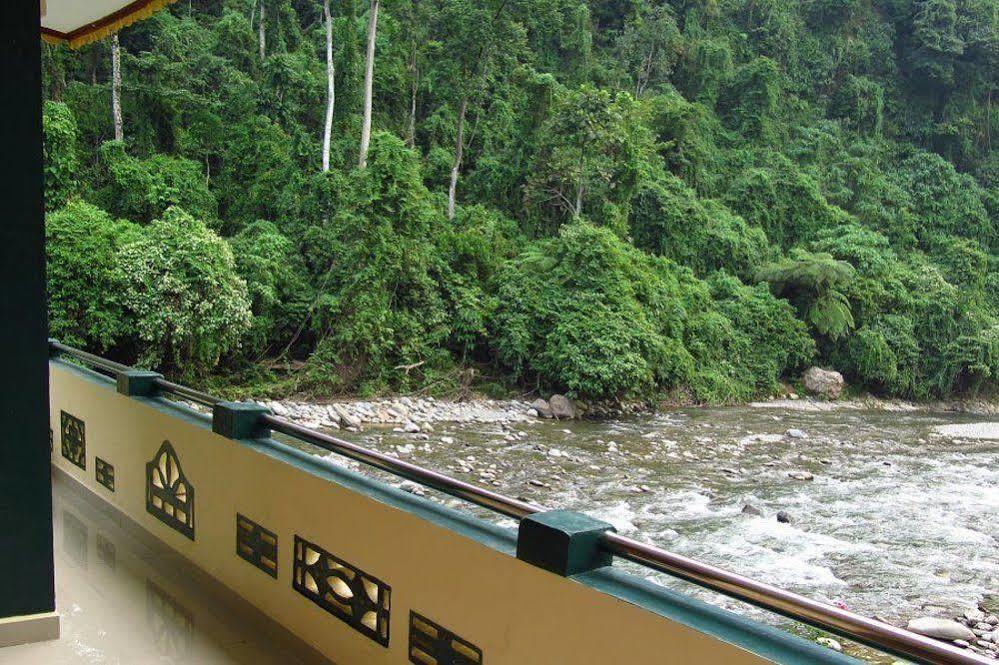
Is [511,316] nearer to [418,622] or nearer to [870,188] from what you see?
[418,622]

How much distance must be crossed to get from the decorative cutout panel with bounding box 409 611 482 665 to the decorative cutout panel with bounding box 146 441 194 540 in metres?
1.31

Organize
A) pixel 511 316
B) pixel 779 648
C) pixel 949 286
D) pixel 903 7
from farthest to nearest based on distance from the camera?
pixel 903 7
pixel 949 286
pixel 511 316
pixel 779 648

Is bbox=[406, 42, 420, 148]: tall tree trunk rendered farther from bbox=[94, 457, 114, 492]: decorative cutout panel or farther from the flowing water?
bbox=[94, 457, 114, 492]: decorative cutout panel

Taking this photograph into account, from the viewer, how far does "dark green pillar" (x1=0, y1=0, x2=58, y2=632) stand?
1953mm

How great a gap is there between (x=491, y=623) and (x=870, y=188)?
24.7m

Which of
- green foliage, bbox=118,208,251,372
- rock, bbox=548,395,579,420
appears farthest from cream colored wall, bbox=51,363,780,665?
rock, bbox=548,395,579,420

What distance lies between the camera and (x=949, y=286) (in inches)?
724

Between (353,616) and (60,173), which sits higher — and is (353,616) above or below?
below

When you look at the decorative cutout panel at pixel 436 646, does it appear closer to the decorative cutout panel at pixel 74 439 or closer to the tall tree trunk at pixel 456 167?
the decorative cutout panel at pixel 74 439

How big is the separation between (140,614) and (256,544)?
1.64 ft

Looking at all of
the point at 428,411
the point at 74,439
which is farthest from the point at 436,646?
the point at 428,411

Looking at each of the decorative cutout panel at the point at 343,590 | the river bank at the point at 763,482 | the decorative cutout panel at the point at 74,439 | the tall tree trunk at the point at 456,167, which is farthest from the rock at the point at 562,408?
the decorative cutout panel at the point at 343,590

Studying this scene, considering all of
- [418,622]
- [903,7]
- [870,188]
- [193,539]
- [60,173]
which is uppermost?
[903,7]

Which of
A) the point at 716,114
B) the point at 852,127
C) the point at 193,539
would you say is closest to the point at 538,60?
the point at 716,114
